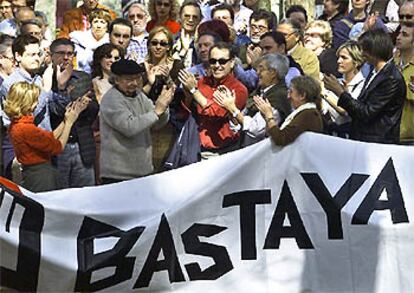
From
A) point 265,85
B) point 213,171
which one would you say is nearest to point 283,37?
point 265,85

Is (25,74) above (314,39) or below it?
below

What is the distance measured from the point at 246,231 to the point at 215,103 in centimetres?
198

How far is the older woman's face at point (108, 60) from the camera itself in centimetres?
1207

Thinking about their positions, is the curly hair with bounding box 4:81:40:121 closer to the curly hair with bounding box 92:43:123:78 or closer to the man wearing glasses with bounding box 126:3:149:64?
the curly hair with bounding box 92:43:123:78

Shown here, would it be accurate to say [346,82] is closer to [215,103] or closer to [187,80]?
[215,103]

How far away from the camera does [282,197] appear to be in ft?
32.5

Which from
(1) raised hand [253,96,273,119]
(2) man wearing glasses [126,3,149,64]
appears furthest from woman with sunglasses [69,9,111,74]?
(1) raised hand [253,96,273,119]

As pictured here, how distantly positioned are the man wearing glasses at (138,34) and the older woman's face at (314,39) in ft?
5.45

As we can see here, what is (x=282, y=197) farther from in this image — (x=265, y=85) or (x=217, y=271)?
(x=265, y=85)

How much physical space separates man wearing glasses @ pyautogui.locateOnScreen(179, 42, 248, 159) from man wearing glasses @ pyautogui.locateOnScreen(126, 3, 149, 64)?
1375 millimetres

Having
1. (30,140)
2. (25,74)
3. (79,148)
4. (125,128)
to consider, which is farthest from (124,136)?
(25,74)

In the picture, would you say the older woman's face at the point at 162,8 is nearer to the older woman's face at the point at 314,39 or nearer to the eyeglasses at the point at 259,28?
the eyeglasses at the point at 259,28

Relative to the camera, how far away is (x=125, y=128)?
10.9m

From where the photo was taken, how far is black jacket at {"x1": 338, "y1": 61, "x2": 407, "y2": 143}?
10.9 metres
